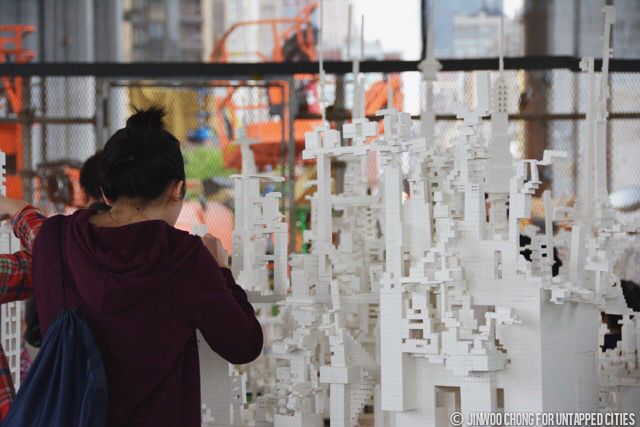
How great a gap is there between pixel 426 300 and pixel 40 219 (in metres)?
1.02

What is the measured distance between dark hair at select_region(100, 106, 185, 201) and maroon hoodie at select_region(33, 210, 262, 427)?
0.26 ft

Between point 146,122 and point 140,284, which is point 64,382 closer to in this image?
point 140,284

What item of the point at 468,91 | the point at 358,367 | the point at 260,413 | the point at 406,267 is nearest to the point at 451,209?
the point at 406,267

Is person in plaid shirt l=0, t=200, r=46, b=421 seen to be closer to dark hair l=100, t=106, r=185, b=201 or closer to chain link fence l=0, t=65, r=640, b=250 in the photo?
dark hair l=100, t=106, r=185, b=201

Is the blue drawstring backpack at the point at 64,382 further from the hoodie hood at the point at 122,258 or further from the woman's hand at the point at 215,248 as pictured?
the woman's hand at the point at 215,248

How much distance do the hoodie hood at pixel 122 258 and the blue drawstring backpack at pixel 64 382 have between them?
0.08 metres

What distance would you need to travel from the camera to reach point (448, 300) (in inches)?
126

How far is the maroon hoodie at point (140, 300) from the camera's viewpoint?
2525 mm

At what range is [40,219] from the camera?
2.81 meters

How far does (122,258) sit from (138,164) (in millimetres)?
202

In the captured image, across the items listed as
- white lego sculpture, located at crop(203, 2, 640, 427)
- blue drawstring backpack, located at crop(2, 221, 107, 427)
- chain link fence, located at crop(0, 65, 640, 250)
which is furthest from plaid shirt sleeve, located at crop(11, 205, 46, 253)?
chain link fence, located at crop(0, 65, 640, 250)

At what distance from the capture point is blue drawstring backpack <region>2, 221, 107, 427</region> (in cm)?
248

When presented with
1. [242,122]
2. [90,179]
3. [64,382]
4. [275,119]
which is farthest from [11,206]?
[242,122]

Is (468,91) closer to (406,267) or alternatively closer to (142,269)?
(406,267)
